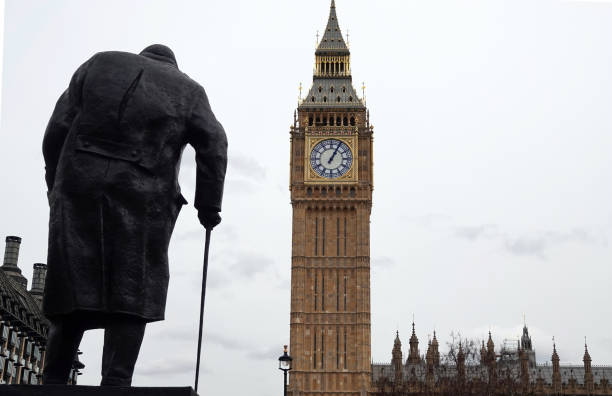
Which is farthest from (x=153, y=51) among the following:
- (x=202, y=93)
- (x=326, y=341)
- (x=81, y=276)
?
(x=326, y=341)

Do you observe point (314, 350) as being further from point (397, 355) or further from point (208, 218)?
point (208, 218)

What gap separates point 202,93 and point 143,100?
0.59 meters

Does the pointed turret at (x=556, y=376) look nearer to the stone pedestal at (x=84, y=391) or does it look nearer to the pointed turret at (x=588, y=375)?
the pointed turret at (x=588, y=375)

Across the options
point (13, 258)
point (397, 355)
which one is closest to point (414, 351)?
point (397, 355)

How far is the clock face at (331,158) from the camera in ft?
232

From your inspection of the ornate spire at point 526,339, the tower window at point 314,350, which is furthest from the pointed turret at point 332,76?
the ornate spire at point 526,339

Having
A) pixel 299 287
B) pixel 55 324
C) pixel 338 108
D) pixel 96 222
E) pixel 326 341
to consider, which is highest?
pixel 338 108

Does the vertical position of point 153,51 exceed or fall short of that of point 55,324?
it exceeds it

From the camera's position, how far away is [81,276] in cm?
657

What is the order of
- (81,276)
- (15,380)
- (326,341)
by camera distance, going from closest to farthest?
(81,276)
(15,380)
(326,341)

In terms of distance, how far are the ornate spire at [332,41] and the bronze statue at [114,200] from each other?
231ft

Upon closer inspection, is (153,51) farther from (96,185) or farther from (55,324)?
(55,324)

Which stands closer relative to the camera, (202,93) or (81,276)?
(81,276)

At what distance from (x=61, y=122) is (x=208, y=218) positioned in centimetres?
149
